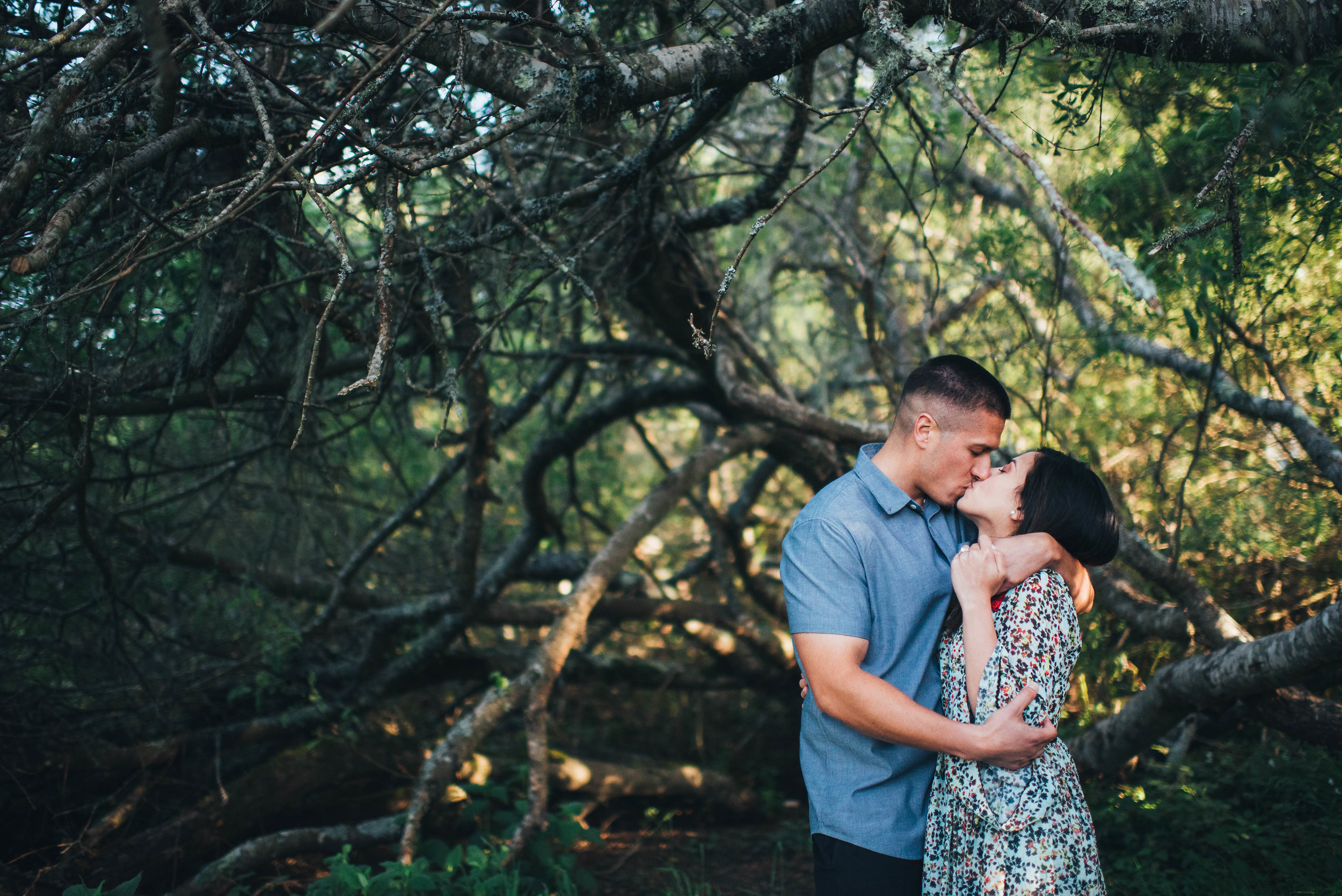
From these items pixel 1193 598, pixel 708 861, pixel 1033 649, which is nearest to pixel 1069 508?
pixel 1033 649

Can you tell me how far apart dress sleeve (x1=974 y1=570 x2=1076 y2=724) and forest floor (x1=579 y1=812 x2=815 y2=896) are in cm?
217

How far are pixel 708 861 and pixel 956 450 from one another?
3.09 meters

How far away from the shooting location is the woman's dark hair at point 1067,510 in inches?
80.7

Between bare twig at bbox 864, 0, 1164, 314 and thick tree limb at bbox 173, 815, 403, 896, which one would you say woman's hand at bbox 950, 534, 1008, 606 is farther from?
thick tree limb at bbox 173, 815, 403, 896

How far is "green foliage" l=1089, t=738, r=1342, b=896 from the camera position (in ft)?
9.42

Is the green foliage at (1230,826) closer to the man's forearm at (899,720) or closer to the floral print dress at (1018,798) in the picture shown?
the floral print dress at (1018,798)

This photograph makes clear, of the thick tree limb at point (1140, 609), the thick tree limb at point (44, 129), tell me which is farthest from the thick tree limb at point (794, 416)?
the thick tree limb at point (44, 129)

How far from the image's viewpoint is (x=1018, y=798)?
1.83 meters

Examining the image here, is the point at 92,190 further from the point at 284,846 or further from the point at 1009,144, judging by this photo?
the point at 284,846

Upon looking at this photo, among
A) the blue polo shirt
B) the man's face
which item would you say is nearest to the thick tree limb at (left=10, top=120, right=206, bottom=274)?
the blue polo shirt

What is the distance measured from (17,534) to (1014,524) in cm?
341

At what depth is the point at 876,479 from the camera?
2.11 meters

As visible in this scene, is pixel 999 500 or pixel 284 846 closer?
pixel 999 500

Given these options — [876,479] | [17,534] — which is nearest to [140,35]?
[17,534]
